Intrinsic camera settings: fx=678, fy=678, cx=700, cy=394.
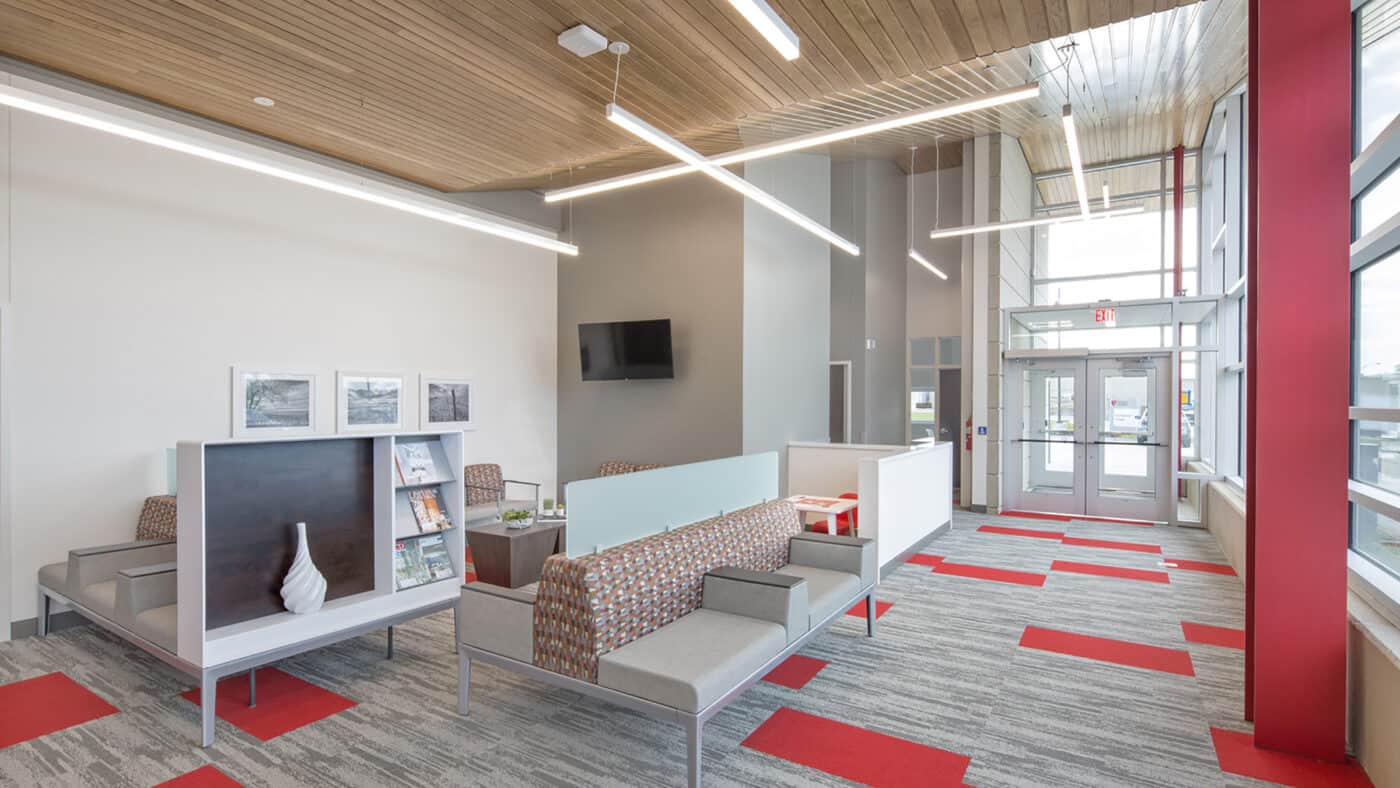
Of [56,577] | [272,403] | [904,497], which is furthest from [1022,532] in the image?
[56,577]

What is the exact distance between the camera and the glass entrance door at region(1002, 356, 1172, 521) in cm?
891

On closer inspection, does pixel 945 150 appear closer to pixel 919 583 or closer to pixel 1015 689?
pixel 919 583

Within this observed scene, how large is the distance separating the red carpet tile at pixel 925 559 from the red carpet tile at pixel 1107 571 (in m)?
1.04

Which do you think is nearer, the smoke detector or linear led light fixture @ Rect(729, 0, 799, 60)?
linear led light fixture @ Rect(729, 0, 799, 60)

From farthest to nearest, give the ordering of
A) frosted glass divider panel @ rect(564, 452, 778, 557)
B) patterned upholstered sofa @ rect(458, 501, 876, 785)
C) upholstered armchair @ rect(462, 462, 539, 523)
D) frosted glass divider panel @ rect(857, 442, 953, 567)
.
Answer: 1. upholstered armchair @ rect(462, 462, 539, 523)
2. frosted glass divider panel @ rect(857, 442, 953, 567)
3. frosted glass divider panel @ rect(564, 452, 778, 557)
4. patterned upholstered sofa @ rect(458, 501, 876, 785)

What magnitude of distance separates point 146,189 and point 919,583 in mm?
7149

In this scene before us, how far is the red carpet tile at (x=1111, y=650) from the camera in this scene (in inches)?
163

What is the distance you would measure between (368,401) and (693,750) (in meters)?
5.57

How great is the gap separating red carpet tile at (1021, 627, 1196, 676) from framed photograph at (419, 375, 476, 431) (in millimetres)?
5990

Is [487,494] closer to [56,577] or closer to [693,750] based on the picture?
[56,577]

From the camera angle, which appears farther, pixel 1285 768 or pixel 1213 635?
pixel 1213 635

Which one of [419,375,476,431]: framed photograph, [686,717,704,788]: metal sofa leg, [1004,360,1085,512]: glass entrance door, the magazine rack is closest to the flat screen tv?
[419,375,476,431]: framed photograph

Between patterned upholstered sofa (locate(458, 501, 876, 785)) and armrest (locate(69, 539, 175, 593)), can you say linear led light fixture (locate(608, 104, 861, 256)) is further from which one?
armrest (locate(69, 539, 175, 593))

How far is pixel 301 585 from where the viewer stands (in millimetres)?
3592
